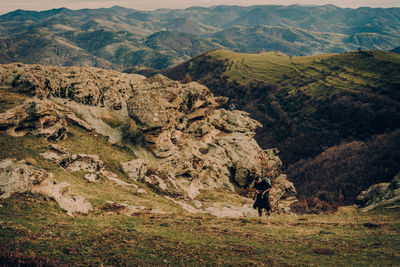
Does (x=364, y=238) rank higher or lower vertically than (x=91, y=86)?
lower

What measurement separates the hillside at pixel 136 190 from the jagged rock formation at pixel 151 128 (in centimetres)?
26

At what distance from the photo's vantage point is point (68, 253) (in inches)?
553

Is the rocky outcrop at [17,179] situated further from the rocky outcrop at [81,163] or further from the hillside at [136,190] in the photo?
the rocky outcrop at [81,163]

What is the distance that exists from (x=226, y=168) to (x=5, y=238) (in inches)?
1979

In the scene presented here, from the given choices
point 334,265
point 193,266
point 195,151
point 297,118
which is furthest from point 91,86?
point 297,118

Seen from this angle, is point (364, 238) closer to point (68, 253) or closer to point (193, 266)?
point (193, 266)

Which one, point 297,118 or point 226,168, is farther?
point 297,118

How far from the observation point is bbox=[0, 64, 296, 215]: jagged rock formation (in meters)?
42.5

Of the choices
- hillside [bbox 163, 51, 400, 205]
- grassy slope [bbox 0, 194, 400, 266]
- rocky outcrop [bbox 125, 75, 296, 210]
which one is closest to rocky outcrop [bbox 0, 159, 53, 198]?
grassy slope [bbox 0, 194, 400, 266]

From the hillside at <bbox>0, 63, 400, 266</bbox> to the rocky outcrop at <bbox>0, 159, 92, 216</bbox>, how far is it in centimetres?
10

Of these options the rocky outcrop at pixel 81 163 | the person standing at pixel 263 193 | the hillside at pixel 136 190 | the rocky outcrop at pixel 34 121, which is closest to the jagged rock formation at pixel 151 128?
the rocky outcrop at pixel 81 163

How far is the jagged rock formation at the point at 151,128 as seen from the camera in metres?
42.5

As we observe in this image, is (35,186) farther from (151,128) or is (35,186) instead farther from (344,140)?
(344,140)

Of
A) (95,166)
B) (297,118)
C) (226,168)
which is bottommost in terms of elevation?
(297,118)
